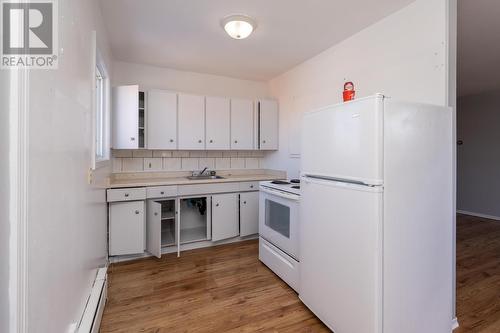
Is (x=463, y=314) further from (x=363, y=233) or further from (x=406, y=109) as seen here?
(x=406, y=109)

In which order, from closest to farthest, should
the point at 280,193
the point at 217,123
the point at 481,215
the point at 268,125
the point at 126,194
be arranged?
the point at 280,193 → the point at 126,194 → the point at 217,123 → the point at 268,125 → the point at 481,215

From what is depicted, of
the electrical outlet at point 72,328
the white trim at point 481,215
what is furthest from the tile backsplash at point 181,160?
the white trim at point 481,215

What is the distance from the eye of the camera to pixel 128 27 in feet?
7.51

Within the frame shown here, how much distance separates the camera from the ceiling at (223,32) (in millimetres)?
1956

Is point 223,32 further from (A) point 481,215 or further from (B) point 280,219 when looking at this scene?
(A) point 481,215

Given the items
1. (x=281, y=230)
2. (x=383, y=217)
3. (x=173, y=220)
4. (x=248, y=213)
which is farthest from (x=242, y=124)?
(x=383, y=217)

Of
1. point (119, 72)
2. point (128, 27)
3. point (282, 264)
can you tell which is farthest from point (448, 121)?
point (119, 72)

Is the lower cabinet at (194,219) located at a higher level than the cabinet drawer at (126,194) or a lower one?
lower

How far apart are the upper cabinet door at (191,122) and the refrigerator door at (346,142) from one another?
1819mm

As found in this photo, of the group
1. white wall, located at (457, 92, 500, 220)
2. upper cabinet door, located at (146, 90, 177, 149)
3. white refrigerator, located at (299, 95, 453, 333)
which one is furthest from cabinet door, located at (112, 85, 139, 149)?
white wall, located at (457, 92, 500, 220)

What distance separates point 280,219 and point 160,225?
135 centimetres

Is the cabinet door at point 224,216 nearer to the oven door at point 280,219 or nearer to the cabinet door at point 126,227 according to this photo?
the oven door at point 280,219

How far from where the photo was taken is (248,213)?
334cm

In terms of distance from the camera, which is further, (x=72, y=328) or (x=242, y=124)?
(x=242, y=124)
